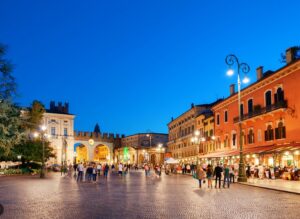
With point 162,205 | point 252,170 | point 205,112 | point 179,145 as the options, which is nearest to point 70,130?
point 179,145

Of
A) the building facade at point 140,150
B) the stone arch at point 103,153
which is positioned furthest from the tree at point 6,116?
the stone arch at point 103,153

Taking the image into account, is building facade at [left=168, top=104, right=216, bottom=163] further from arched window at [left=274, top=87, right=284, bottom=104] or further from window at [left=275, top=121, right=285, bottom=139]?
arched window at [left=274, top=87, right=284, bottom=104]

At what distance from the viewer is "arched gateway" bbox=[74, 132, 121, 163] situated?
100 meters

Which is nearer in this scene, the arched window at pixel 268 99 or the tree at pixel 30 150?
the arched window at pixel 268 99

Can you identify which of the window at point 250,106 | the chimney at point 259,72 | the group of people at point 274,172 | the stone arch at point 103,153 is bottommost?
the group of people at point 274,172

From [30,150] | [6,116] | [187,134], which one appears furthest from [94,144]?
[6,116]

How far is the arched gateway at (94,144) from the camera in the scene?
329 feet

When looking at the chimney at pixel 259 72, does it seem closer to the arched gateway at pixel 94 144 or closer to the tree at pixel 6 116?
the tree at pixel 6 116

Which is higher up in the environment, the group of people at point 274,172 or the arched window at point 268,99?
the arched window at point 268,99

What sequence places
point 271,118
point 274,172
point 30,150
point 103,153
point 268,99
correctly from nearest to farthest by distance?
point 274,172 < point 271,118 < point 268,99 < point 30,150 < point 103,153

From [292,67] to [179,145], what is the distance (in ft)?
155

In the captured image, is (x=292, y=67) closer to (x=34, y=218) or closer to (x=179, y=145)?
(x=34, y=218)

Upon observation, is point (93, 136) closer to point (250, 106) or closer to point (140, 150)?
point (140, 150)

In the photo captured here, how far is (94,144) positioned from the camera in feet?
333
